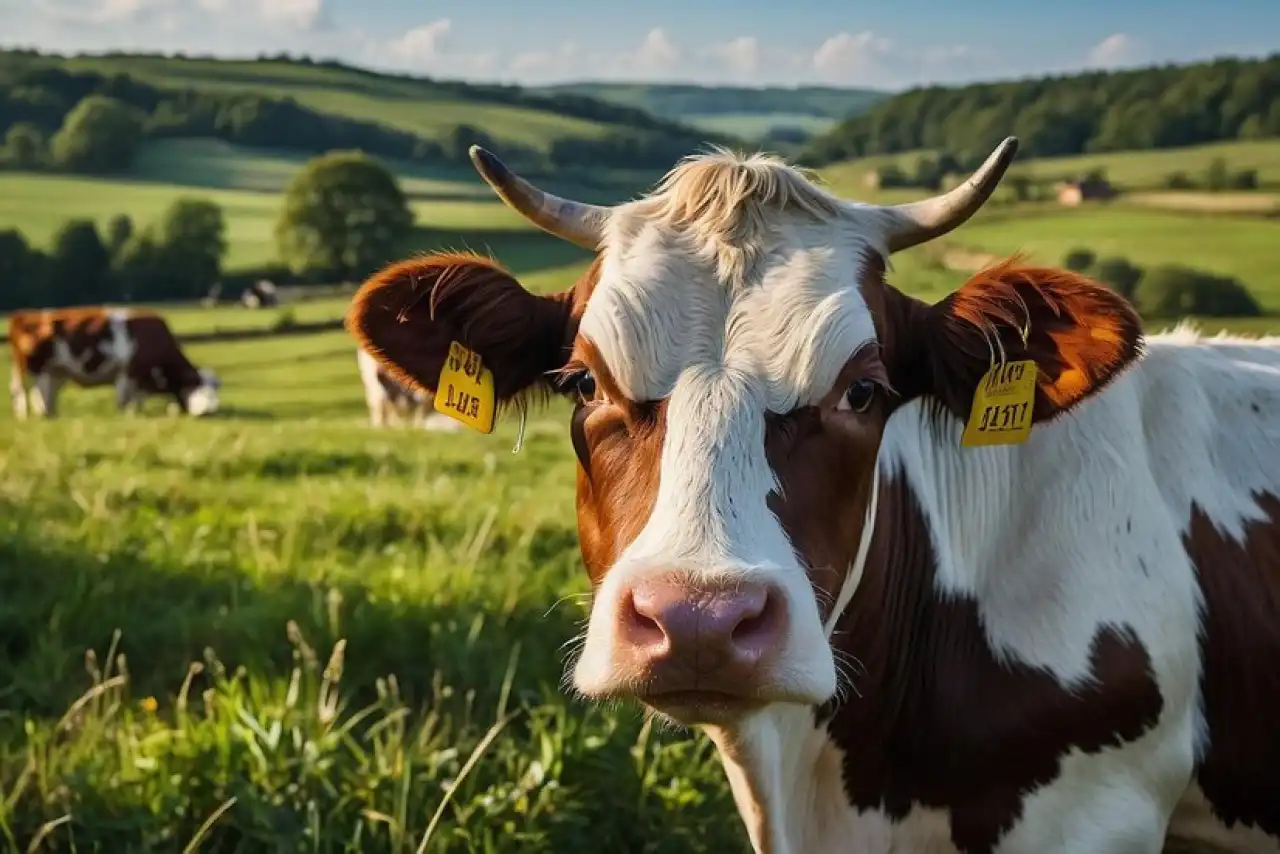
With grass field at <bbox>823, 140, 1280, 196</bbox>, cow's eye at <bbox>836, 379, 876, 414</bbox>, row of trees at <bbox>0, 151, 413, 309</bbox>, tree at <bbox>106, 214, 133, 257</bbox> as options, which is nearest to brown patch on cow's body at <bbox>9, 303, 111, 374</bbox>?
row of trees at <bbox>0, 151, 413, 309</bbox>

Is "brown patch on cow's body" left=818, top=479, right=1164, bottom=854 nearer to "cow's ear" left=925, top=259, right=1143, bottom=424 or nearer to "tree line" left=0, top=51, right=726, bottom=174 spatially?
"cow's ear" left=925, top=259, right=1143, bottom=424

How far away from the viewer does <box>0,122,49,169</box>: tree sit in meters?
13.4

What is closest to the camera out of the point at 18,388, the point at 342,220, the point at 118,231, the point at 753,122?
the point at 342,220

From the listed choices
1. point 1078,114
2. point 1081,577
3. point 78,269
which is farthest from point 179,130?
point 1081,577

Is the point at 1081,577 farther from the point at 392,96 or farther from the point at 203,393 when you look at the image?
the point at 203,393

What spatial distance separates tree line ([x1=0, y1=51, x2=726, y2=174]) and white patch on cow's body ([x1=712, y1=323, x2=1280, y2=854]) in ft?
37.0

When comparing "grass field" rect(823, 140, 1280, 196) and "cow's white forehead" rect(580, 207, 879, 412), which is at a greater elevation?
"grass field" rect(823, 140, 1280, 196)

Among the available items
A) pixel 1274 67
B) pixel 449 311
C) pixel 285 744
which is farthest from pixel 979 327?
pixel 1274 67

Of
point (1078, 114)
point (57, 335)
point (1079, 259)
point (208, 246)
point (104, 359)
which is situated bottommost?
point (104, 359)

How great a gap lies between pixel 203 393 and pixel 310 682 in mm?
13752

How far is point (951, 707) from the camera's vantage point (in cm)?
272

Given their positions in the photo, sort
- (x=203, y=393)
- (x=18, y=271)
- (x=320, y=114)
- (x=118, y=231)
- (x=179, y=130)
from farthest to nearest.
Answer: (x=203, y=393) < (x=320, y=114) < (x=179, y=130) < (x=18, y=271) < (x=118, y=231)

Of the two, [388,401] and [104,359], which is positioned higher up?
[388,401]

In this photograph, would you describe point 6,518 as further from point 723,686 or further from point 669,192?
point 723,686
